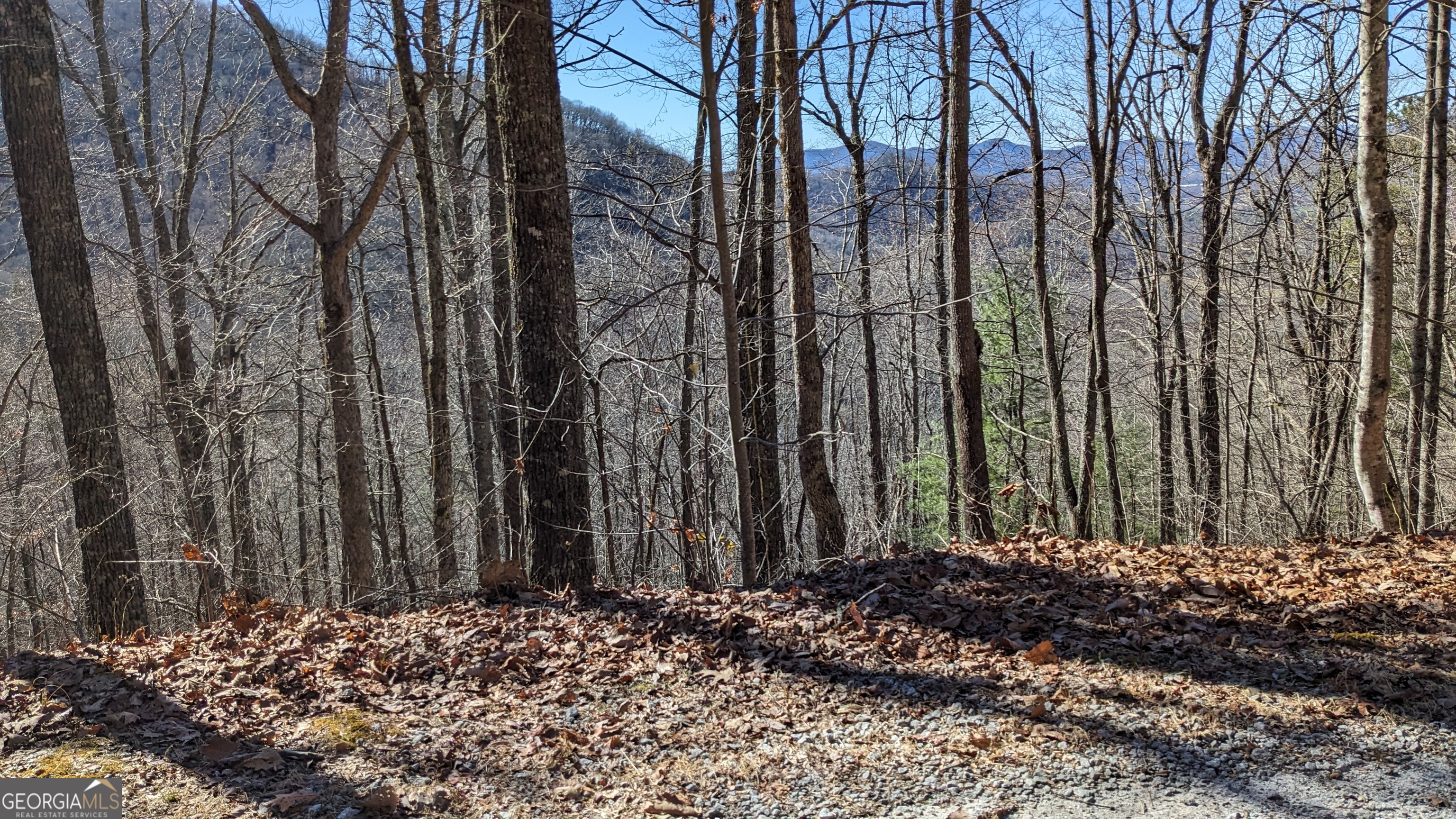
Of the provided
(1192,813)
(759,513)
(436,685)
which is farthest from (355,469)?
(1192,813)

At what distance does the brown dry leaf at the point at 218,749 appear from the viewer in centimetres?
310

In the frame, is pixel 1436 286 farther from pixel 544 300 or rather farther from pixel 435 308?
pixel 435 308

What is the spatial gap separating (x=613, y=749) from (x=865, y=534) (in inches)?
208

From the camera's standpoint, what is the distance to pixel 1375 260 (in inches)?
238

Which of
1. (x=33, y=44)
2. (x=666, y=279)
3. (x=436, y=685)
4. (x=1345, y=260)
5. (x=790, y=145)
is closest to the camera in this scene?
(x=436, y=685)

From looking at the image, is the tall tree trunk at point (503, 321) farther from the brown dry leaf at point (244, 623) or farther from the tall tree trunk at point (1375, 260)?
the tall tree trunk at point (1375, 260)

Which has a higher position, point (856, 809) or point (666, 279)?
point (666, 279)

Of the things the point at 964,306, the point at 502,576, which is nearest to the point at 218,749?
the point at 502,576

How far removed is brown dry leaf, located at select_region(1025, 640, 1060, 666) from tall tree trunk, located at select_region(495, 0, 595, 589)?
2.90 m

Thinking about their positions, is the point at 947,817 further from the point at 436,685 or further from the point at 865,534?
the point at 865,534

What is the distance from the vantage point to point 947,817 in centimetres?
266

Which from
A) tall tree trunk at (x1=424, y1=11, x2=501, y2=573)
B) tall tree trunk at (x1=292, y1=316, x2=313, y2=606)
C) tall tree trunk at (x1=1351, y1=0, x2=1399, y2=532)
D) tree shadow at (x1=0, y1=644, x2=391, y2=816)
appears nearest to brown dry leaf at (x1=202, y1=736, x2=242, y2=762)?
tree shadow at (x1=0, y1=644, x2=391, y2=816)

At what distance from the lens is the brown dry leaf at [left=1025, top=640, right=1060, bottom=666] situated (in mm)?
3863

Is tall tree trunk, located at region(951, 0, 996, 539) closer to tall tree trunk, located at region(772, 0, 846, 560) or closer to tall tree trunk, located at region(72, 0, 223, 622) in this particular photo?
tall tree trunk, located at region(772, 0, 846, 560)
